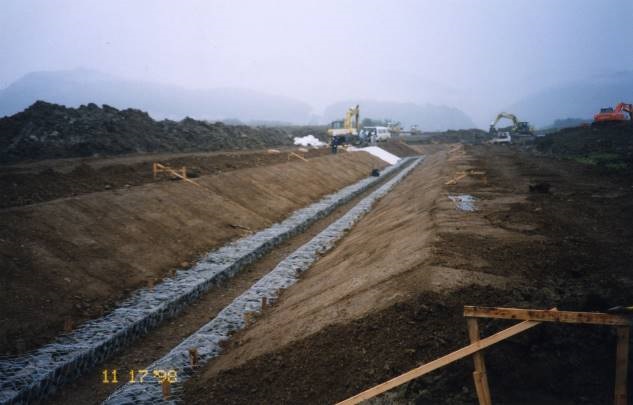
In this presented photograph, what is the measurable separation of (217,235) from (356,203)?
38.8ft

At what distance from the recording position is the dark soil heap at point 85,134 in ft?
89.2

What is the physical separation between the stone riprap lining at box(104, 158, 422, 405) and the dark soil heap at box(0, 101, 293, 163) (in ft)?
63.8

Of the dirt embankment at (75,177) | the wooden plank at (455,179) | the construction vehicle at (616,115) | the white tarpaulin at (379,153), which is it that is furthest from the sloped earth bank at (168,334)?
the construction vehicle at (616,115)

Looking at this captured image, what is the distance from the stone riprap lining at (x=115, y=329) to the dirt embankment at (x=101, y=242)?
414mm

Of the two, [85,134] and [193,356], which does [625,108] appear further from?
[193,356]

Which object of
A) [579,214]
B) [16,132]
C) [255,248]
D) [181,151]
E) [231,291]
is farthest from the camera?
[181,151]

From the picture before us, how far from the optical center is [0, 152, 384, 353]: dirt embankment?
9000 mm

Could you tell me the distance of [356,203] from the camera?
1036 inches

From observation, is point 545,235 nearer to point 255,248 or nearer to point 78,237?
point 255,248

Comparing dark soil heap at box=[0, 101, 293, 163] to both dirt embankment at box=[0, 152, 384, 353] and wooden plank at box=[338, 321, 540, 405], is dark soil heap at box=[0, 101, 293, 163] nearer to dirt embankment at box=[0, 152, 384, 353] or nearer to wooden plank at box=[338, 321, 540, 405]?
dirt embankment at box=[0, 152, 384, 353]

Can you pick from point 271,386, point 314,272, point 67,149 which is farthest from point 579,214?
point 67,149

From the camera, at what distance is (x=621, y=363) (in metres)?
4.40

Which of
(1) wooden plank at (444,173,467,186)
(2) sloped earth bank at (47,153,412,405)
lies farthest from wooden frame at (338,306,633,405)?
(1) wooden plank at (444,173,467,186)
